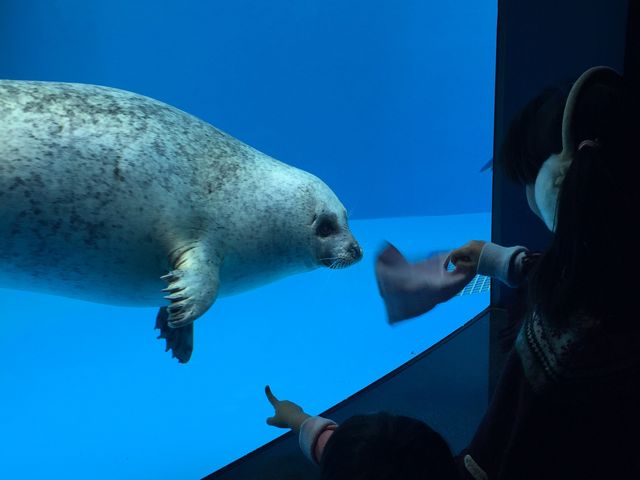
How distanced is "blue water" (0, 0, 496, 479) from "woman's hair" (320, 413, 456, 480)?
2.63 feet

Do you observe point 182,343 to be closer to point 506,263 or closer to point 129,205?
point 129,205

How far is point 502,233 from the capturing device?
3.49 meters

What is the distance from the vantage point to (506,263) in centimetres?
170

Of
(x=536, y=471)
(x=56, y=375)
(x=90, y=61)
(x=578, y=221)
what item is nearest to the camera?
(x=578, y=221)

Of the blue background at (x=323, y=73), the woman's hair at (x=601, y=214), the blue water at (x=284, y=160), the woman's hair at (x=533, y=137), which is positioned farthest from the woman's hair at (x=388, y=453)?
the blue background at (x=323, y=73)

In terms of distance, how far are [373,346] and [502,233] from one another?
125 cm

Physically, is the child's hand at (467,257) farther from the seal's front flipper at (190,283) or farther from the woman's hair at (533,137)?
the seal's front flipper at (190,283)

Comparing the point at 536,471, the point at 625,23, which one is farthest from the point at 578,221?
the point at 625,23

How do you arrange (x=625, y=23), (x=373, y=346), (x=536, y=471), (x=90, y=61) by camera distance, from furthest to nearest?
1. (x=90, y=61)
2. (x=373, y=346)
3. (x=625, y=23)
4. (x=536, y=471)

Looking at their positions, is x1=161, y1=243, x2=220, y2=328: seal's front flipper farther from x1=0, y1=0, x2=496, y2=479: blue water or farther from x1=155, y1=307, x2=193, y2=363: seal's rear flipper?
x1=0, y1=0, x2=496, y2=479: blue water

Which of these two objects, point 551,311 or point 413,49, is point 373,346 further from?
point 413,49

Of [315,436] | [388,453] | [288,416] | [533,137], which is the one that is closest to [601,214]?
[533,137]

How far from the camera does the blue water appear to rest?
282 centimetres

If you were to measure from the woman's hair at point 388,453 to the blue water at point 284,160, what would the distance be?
2.63 feet
